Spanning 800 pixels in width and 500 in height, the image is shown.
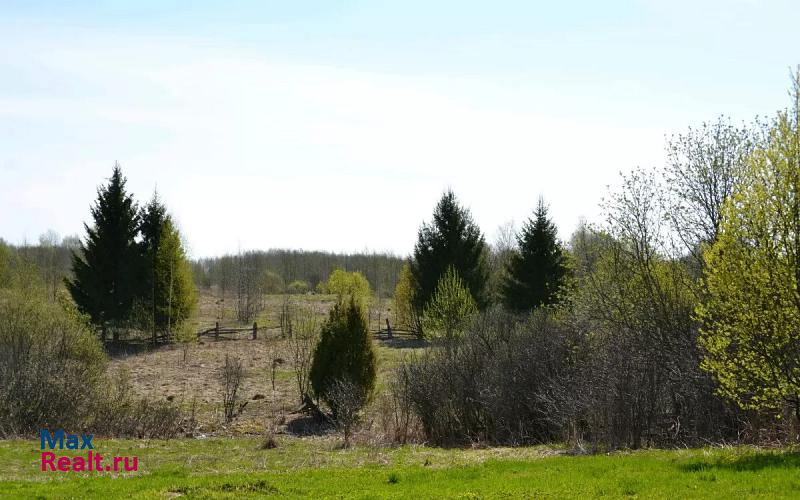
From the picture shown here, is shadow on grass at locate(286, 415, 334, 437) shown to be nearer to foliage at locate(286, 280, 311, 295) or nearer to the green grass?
the green grass

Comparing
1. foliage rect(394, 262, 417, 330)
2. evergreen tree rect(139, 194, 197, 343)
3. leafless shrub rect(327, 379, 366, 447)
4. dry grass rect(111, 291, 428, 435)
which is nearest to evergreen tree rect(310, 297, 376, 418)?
leafless shrub rect(327, 379, 366, 447)

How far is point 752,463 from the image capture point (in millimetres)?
9547

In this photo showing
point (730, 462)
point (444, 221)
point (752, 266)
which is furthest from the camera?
point (444, 221)

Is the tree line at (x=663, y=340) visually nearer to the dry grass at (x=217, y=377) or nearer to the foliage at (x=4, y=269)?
the dry grass at (x=217, y=377)

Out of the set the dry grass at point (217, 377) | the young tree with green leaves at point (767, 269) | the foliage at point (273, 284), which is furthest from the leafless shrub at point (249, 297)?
the young tree with green leaves at point (767, 269)

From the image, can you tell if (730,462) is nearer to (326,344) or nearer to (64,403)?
(326,344)

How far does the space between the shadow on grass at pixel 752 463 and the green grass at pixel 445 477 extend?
0.04 ft

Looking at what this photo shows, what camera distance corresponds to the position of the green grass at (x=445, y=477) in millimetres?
8867

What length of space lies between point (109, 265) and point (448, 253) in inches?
745

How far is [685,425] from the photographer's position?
582 inches

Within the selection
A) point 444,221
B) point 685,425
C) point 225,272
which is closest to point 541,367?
point 685,425

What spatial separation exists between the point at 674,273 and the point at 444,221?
81.7 ft

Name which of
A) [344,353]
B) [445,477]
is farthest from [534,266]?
[445,477]

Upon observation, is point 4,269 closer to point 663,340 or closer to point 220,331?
point 220,331
